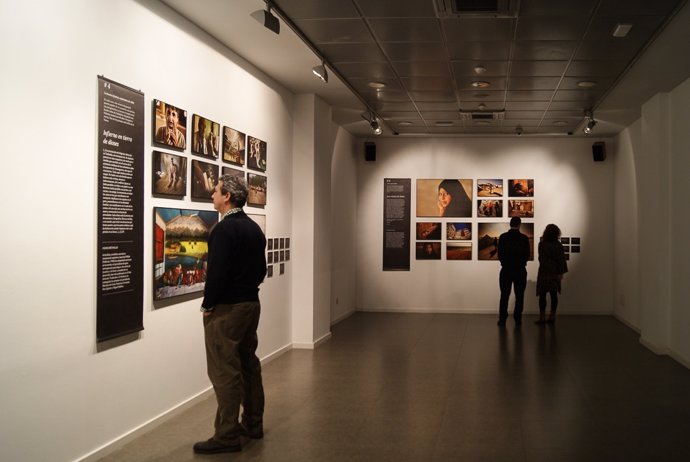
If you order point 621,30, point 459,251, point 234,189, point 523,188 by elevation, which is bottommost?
point 459,251

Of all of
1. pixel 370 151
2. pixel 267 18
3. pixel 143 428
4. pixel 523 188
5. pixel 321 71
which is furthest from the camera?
pixel 370 151

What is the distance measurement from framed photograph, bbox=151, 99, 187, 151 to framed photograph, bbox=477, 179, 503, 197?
879cm

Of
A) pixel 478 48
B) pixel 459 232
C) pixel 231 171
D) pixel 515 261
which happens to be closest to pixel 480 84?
pixel 478 48

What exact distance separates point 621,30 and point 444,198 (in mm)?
7525

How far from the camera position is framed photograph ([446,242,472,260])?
13.8 meters

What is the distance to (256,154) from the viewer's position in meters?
7.84

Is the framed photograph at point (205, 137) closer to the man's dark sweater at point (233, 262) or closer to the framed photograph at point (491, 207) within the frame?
the man's dark sweater at point (233, 262)

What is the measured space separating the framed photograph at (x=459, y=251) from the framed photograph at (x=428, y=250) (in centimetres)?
20

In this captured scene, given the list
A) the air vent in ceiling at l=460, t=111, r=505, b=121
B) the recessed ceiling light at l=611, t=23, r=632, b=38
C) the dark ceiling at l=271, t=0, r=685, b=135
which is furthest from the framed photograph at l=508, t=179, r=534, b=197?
the recessed ceiling light at l=611, t=23, r=632, b=38

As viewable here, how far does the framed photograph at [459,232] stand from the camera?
13812mm

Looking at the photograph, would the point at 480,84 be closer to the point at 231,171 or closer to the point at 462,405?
the point at 231,171

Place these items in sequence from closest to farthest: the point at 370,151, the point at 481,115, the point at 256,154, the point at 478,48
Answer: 1. the point at 478,48
2. the point at 256,154
3. the point at 481,115
4. the point at 370,151

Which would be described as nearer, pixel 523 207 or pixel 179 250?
pixel 179 250

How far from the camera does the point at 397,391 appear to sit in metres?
6.89
